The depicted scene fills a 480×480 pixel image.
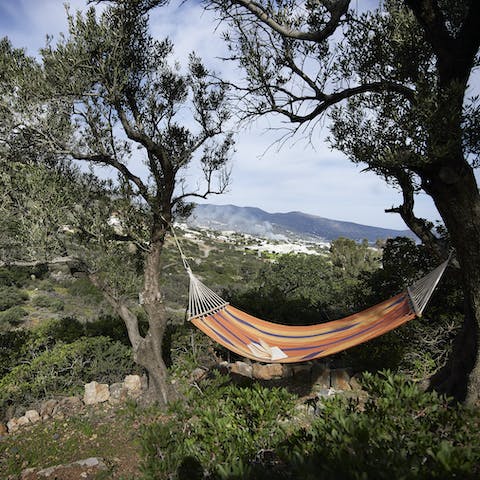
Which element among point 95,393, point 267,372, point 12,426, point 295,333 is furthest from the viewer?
point 267,372

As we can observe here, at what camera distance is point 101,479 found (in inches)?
134

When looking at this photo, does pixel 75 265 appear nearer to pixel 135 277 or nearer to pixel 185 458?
pixel 135 277

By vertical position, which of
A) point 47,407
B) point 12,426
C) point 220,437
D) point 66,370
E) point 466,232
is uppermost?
point 466,232

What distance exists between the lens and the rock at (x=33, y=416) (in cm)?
480

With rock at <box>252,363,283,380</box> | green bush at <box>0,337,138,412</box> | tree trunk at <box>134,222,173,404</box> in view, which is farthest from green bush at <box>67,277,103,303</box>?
tree trunk at <box>134,222,173,404</box>

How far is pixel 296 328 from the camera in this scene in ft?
14.9

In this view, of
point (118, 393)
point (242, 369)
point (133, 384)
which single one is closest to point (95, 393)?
point (118, 393)

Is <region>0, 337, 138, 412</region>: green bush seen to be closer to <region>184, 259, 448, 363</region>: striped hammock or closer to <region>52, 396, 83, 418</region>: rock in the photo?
<region>52, 396, 83, 418</region>: rock

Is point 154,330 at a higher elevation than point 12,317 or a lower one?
higher

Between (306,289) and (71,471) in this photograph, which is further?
(306,289)

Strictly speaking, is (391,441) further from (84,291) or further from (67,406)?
(84,291)

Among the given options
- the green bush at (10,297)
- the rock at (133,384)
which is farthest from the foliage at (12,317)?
the rock at (133,384)

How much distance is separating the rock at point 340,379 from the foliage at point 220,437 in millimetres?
3551

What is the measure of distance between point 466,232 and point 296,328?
227 cm
